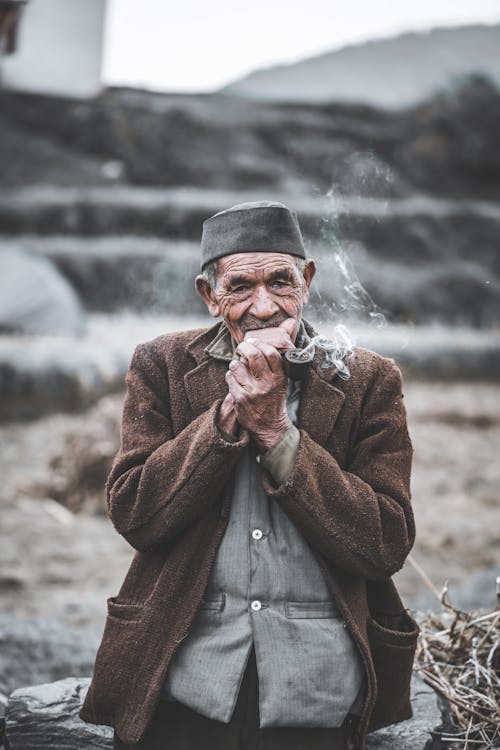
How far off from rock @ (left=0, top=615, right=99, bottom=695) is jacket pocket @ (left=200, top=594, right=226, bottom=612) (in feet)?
5.78

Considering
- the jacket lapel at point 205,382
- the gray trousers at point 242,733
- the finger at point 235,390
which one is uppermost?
the finger at point 235,390

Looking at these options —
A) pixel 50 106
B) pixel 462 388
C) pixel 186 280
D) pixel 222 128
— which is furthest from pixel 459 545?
pixel 50 106

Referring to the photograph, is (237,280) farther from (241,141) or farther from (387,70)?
(387,70)

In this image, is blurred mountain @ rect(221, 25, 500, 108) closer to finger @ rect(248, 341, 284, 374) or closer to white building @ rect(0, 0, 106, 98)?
white building @ rect(0, 0, 106, 98)

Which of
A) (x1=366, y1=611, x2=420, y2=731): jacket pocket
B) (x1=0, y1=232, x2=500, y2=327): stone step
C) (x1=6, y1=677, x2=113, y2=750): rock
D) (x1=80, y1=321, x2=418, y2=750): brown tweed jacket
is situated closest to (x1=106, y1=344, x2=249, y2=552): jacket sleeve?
(x1=80, y1=321, x2=418, y2=750): brown tweed jacket

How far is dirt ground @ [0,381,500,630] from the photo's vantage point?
20.4 ft

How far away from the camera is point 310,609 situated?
2.08 m

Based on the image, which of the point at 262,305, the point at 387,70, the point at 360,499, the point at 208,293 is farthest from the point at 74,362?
the point at 360,499

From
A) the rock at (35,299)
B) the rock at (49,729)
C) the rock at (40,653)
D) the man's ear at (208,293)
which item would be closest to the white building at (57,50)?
the rock at (35,299)

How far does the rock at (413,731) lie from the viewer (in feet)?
8.32

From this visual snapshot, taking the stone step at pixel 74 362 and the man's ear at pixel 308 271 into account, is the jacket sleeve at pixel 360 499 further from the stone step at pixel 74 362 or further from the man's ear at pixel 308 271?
the stone step at pixel 74 362

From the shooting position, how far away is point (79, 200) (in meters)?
8.23

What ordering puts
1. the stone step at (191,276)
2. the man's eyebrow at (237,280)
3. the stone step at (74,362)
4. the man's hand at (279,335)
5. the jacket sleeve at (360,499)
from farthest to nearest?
the stone step at (191,276) < the stone step at (74,362) < the man's eyebrow at (237,280) < the man's hand at (279,335) < the jacket sleeve at (360,499)

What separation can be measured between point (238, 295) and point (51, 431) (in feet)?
18.8
